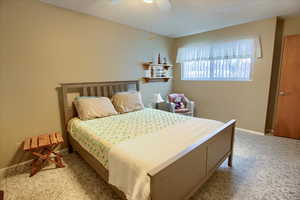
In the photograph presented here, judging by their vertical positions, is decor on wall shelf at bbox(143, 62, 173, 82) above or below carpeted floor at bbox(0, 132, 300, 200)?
above

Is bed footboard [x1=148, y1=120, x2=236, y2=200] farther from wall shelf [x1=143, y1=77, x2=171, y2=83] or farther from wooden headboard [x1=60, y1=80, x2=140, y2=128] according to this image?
wall shelf [x1=143, y1=77, x2=171, y2=83]

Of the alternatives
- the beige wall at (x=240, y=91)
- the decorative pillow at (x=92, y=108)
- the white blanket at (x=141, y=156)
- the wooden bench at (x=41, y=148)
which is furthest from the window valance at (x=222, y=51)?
the wooden bench at (x=41, y=148)

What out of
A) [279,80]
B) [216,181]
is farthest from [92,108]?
[279,80]

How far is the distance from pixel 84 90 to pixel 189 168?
7.43ft

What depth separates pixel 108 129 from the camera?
2025 mm

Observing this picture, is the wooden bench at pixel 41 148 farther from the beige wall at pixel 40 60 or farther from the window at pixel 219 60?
the window at pixel 219 60

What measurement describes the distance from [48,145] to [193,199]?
6.38ft

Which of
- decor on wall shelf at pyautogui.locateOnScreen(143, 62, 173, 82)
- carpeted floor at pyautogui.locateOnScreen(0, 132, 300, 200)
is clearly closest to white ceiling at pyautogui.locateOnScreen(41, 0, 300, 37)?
decor on wall shelf at pyautogui.locateOnScreen(143, 62, 173, 82)

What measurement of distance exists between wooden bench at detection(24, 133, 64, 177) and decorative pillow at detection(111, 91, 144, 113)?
1119 millimetres

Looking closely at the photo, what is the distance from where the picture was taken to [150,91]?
412cm

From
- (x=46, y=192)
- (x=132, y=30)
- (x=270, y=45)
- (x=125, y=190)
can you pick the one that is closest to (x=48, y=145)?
(x=46, y=192)

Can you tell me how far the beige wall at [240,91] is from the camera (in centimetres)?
312

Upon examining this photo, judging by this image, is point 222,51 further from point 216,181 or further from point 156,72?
point 216,181

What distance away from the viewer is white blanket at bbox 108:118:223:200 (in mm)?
1196
